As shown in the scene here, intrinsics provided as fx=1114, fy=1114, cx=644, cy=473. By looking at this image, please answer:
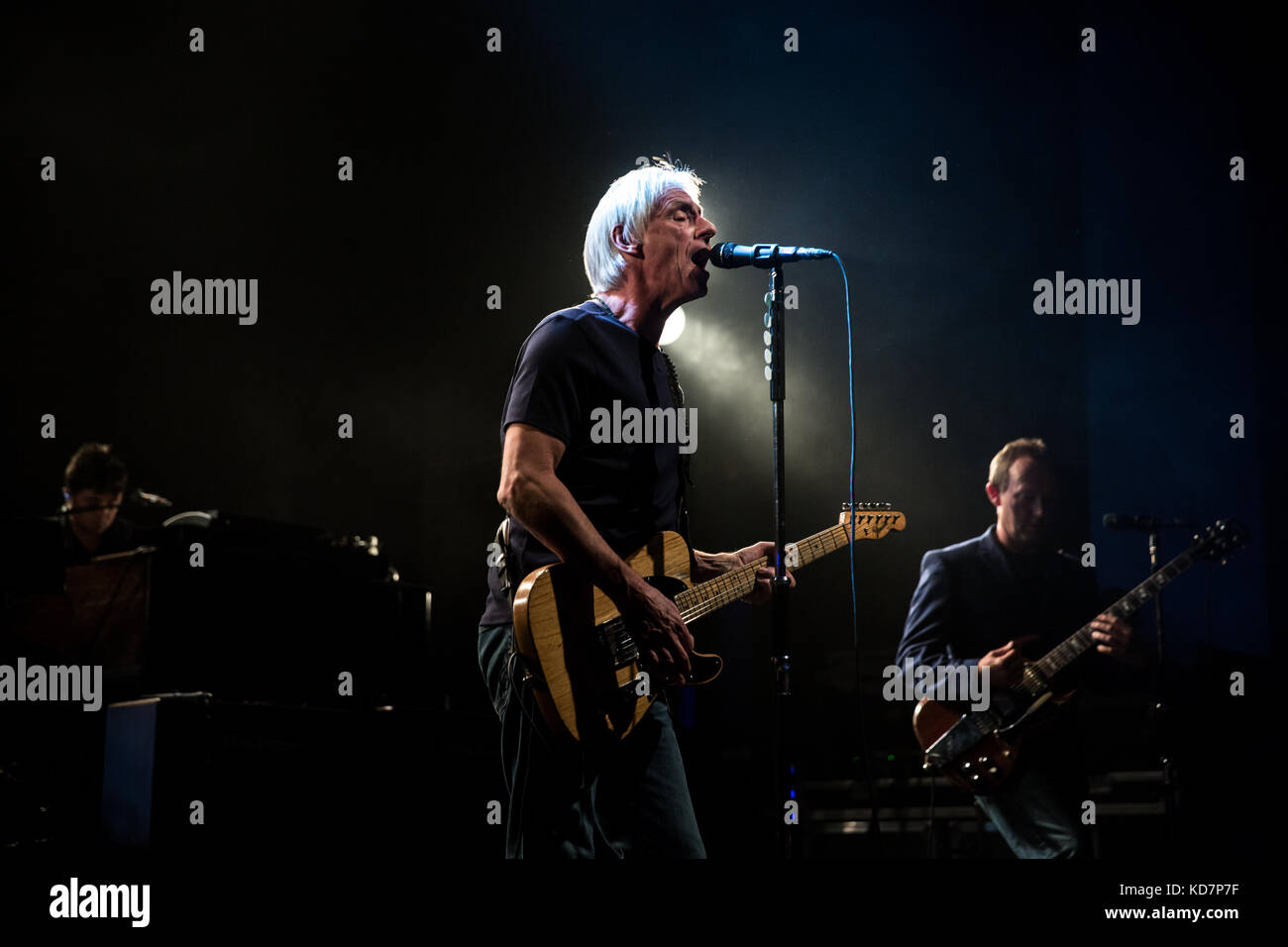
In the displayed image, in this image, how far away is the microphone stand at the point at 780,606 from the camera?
2711 millimetres

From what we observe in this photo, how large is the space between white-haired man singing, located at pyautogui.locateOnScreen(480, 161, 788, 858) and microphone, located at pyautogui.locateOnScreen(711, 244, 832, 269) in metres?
0.31

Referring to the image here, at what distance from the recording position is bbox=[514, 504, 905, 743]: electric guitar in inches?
97.3

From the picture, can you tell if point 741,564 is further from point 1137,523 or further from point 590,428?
point 1137,523

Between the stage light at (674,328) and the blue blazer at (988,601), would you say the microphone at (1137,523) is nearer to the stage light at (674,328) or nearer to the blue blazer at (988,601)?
the blue blazer at (988,601)

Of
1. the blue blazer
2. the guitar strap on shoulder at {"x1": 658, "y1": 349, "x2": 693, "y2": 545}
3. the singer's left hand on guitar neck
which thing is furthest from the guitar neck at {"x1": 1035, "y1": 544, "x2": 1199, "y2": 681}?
the guitar strap on shoulder at {"x1": 658, "y1": 349, "x2": 693, "y2": 545}

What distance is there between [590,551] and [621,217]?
1.08m

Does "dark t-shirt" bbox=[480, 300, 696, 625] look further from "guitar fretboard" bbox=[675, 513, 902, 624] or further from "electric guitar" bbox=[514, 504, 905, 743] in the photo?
"guitar fretboard" bbox=[675, 513, 902, 624]

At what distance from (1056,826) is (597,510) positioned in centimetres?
224

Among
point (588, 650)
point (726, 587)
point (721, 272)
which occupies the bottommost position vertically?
point (588, 650)

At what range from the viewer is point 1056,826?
386 centimetres

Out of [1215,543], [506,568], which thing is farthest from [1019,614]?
[506,568]

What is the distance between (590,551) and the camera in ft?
8.21
